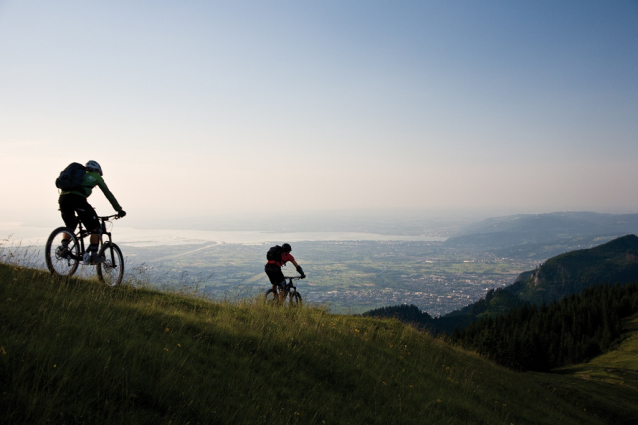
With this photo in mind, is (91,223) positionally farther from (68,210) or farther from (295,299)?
(295,299)

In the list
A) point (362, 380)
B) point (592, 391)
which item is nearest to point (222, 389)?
point (362, 380)

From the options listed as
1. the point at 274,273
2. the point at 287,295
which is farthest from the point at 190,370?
the point at 287,295

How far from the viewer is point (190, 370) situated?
15.4 feet

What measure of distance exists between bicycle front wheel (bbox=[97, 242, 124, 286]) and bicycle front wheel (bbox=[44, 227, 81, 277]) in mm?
605

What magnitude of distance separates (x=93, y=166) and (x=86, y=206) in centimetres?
102

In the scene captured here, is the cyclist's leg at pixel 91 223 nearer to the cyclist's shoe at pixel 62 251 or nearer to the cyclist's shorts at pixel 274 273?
the cyclist's shoe at pixel 62 251

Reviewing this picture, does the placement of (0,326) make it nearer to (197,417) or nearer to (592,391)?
(197,417)

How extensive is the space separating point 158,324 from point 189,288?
17.4 ft

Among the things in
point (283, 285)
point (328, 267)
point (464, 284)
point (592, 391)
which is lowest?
point (464, 284)

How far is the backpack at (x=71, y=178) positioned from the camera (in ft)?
24.8

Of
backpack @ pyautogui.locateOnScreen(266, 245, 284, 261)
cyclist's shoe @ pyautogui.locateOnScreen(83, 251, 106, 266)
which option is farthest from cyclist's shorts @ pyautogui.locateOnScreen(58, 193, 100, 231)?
backpack @ pyautogui.locateOnScreen(266, 245, 284, 261)

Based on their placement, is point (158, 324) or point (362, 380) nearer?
point (158, 324)

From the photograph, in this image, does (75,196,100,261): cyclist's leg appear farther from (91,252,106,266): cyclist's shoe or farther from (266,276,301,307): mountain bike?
(266,276,301,307): mountain bike

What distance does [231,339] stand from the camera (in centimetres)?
653
